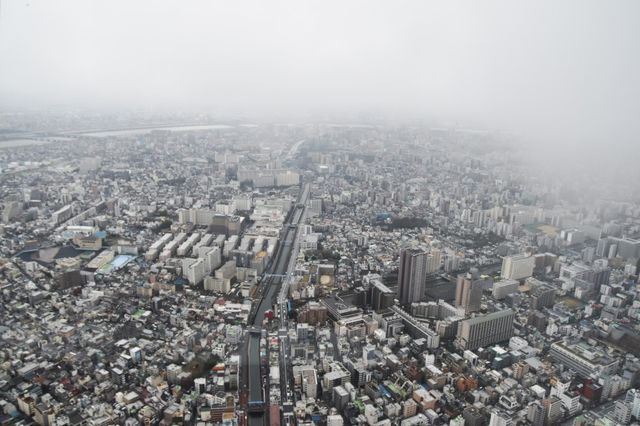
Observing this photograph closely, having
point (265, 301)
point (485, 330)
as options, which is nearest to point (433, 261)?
point (485, 330)

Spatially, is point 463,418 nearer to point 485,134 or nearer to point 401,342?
point 401,342

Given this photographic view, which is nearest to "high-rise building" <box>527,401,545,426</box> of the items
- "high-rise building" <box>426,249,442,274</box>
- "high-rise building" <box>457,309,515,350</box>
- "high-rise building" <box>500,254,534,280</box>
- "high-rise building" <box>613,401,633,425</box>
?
"high-rise building" <box>613,401,633,425</box>

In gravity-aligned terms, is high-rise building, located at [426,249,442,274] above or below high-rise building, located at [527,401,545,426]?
above

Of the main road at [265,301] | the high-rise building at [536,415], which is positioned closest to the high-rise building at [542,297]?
A: the high-rise building at [536,415]

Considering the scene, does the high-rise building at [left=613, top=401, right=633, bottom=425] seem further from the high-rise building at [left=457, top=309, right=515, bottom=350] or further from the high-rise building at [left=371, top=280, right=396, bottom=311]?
the high-rise building at [left=371, top=280, right=396, bottom=311]

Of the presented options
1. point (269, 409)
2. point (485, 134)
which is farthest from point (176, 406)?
point (485, 134)

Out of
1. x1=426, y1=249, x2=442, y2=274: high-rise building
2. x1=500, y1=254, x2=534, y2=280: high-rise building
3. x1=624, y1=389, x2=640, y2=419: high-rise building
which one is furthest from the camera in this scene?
x1=426, y1=249, x2=442, y2=274: high-rise building

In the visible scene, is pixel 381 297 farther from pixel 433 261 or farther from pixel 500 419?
pixel 500 419
